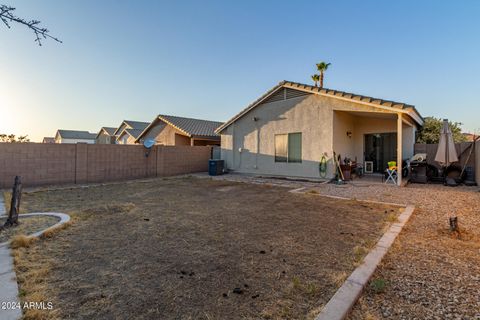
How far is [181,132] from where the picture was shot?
18688 mm

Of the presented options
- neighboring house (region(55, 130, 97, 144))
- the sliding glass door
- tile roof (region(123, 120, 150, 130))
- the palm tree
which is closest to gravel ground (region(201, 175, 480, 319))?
the sliding glass door

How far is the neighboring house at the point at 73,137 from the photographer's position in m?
45.1

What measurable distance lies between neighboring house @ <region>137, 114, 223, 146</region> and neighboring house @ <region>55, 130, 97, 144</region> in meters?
32.9

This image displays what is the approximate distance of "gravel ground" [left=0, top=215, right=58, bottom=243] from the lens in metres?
3.95

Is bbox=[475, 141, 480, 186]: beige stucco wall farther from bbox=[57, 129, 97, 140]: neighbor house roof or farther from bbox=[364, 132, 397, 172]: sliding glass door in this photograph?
bbox=[57, 129, 97, 140]: neighbor house roof

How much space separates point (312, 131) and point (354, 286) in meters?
9.52

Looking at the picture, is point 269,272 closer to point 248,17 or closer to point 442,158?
point 442,158

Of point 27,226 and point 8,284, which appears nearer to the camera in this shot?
point 8,284

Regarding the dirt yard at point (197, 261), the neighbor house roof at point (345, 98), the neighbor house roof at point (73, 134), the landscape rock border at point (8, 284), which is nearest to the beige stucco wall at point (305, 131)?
the neighbor house roof at point (345, 98)

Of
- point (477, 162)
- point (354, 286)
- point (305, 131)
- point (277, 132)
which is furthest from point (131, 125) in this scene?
point (354, 286)

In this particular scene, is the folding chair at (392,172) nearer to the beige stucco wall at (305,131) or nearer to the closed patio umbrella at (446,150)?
the closed patio umbrella at (446,150)

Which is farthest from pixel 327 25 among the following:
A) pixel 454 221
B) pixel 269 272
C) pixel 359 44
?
pixel 269 272

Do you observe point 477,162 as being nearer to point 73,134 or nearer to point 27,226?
point 27,226

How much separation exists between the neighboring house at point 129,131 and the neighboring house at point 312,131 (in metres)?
17.3
